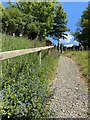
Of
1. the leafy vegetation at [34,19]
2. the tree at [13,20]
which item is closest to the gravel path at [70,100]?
the leafy vegetation at [34,19]

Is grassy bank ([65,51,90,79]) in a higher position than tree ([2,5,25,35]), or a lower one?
lower

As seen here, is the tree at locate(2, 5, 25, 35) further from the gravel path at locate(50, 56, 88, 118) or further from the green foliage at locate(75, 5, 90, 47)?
the gravel path at locate(50, 56, 88, 118)

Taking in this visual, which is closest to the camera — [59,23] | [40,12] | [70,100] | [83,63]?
[70,100]

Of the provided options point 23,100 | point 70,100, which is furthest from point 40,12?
point 23,100

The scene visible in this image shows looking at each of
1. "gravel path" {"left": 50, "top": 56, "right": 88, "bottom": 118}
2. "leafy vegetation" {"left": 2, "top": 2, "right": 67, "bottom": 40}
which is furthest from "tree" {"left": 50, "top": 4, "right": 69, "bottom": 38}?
"gravel path" {"left": 50, "top": 56, "right": 88, "bottom": 118}

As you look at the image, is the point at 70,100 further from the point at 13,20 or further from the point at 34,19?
the point at 34,19

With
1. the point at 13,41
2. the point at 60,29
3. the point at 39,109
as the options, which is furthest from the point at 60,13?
the point at 39,109

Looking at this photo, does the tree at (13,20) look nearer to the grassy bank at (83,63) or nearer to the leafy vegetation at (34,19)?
the leafy vegetation at (34,19)

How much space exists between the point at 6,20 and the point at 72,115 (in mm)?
30802

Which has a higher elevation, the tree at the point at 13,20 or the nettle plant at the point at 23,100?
the tree at the point at 13,20

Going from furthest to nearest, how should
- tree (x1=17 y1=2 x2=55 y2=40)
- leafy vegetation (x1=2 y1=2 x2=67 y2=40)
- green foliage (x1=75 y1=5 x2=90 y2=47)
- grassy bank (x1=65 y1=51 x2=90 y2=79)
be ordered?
1. green foliage (x1=75 y1=5 x2=90 y2=47)
2. tree (x1=17 y1=2 x2=55 y2=40)
3. leafy vegetation (x1=2 y1=2 x2=67 y2=40)
4. grassy bank (x1=65 y1=51 x2=90 y2=79)

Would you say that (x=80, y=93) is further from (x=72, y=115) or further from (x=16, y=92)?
(x=16, y=92)

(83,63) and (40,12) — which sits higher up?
(40,12)

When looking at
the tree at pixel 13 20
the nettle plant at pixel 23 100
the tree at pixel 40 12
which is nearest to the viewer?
the nettle plant at pixel 23 100
